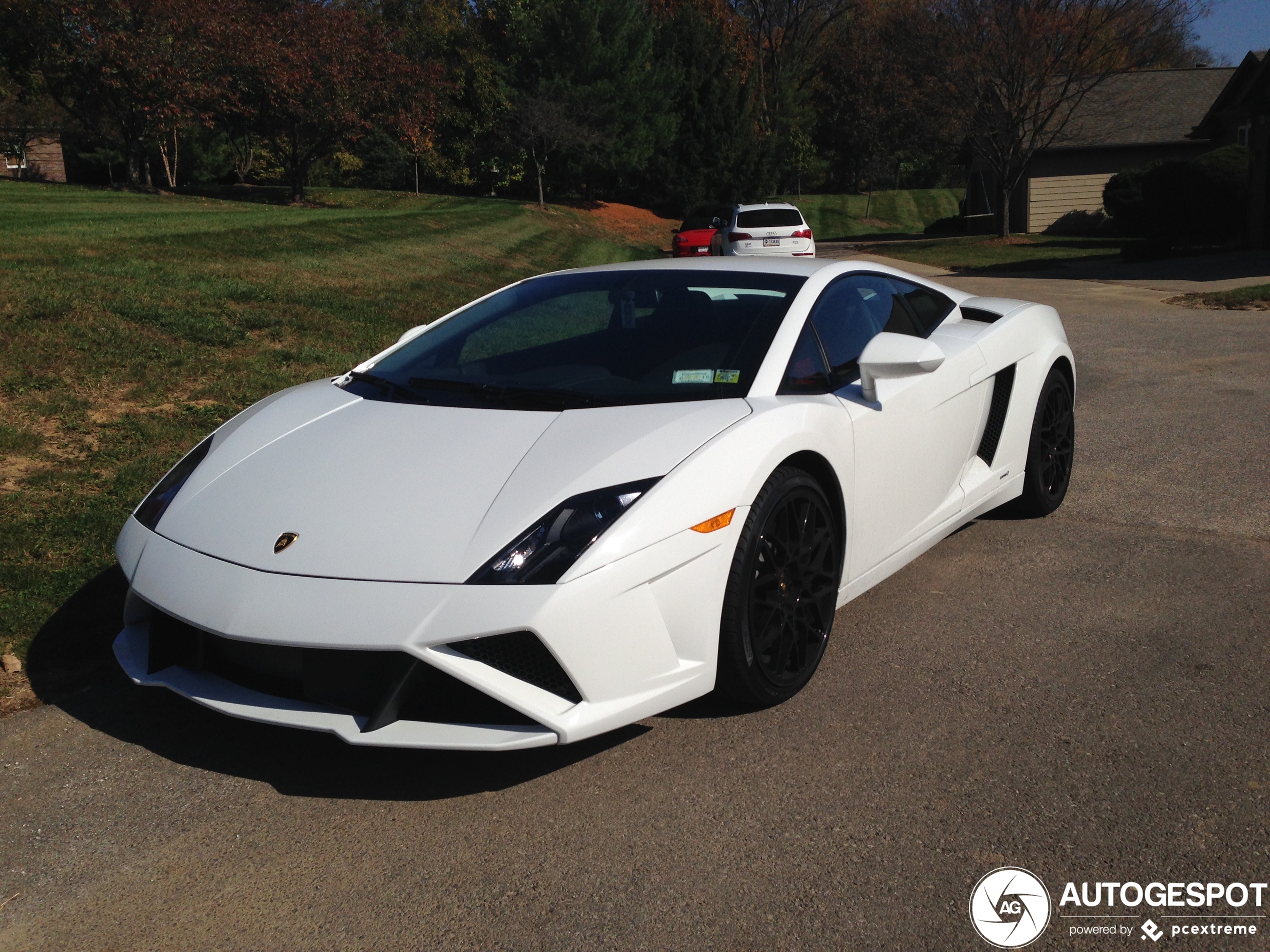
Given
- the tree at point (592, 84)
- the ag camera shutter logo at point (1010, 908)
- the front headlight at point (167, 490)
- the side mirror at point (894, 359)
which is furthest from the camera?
the tree at point (592, 84)

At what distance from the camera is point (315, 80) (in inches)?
1174

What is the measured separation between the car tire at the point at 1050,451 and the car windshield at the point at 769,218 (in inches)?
655

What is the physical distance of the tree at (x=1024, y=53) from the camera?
1118 inches

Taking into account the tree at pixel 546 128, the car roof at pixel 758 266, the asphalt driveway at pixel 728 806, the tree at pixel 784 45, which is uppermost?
the tree at pixel 784 45

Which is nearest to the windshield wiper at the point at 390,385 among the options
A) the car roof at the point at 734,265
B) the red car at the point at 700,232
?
the car roof at the point at 734,265

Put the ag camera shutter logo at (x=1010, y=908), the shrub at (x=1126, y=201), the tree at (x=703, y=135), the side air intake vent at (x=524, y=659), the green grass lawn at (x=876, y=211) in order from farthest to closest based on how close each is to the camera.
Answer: the green grass lawn at (x=876, y=211)
the tree at (x=703, y=135)
the shrub at (x=1126, y=201)
the side air intake vent at (x=524, y=659)
the ag camera shutter logo at (x=1010, y=908)

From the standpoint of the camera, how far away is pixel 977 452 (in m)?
4.87

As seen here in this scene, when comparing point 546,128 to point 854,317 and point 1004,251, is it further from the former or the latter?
point 854,317

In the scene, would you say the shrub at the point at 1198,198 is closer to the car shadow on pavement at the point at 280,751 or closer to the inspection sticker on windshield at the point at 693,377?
the inspection sticker on windshield at the point at 693,377

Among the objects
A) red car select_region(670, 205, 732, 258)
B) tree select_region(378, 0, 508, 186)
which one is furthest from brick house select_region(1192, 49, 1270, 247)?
tree select_region(378, 0, 508, 186)

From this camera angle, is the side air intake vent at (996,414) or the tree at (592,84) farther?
the tree at (592,84)

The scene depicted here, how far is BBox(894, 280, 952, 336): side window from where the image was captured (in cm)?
493

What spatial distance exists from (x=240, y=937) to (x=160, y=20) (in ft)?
90.8

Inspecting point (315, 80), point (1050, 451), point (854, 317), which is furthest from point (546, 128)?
point (854, 317)
